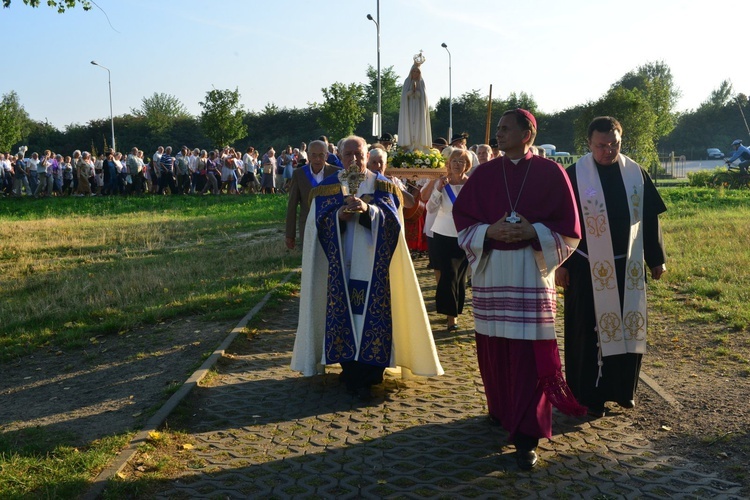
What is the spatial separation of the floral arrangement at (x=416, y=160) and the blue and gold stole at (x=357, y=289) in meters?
7.25

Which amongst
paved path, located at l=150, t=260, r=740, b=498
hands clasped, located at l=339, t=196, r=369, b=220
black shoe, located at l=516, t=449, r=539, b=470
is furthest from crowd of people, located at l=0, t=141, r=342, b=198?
black shoe, located at l=516, t=449, r=539, b=470

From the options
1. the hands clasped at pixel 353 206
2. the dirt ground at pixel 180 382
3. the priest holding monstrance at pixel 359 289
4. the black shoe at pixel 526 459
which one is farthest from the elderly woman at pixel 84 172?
the black shoe at pixel 526 459

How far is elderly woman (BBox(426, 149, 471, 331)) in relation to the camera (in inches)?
397

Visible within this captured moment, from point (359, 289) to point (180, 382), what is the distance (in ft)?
6.18

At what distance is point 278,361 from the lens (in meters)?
8.84

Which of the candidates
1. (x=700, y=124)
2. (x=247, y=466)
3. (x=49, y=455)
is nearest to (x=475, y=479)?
(x=247, y=466)

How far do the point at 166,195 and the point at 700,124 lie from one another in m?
65.0

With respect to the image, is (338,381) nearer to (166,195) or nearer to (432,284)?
(432,284)

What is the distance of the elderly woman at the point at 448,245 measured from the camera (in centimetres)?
1008

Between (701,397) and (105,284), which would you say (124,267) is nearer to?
(105,284)

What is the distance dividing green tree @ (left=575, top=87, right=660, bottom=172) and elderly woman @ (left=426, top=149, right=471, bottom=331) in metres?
33.5

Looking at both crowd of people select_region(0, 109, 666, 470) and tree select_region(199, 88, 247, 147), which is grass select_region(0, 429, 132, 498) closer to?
crowd of people select_region(0, 109, 666, 470)

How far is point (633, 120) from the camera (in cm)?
4388

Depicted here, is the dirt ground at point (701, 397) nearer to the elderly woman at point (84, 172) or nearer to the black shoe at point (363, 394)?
the black shoe at point (363, 394)
